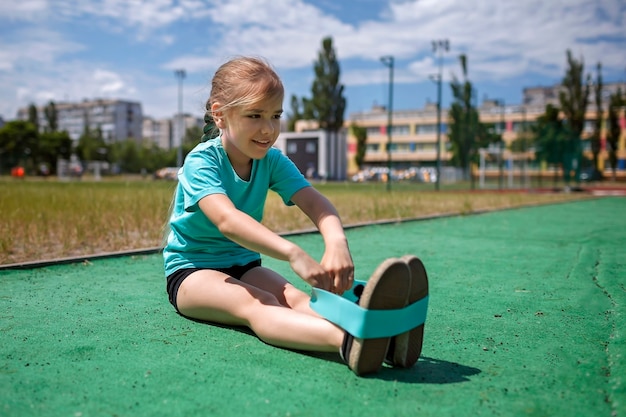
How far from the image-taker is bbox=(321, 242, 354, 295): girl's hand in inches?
73.4

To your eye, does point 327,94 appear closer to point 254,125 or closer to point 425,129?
point 425,129

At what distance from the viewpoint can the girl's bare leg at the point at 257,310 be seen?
1.91m

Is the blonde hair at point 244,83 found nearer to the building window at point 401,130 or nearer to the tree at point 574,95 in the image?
the tree at point 574,95

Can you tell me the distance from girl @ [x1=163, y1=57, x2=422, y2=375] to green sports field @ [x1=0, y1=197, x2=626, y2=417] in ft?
0.33

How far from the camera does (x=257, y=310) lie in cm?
211

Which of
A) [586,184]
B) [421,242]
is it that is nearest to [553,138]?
[586,184]

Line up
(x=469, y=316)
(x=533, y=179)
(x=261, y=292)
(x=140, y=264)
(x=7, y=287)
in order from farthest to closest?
(x=533, y=179), (x=140, y=264), (x=7, y=287), (x=469, y=316), (x=261, y=292)

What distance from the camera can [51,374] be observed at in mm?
1812

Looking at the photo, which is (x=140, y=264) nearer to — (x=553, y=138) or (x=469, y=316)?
(x=469, y=316)

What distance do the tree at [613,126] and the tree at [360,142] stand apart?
26.0 meters

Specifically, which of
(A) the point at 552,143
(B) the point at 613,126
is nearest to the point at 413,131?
(B) the point at 613,126

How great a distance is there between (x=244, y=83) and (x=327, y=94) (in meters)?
52.9

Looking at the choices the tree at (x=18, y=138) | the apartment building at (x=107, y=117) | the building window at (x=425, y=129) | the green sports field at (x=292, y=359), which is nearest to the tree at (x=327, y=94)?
the building window at (x=425, y=129)

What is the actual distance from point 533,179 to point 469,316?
29223mm
